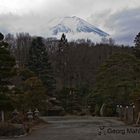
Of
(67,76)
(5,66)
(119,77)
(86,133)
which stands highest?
(67,76)

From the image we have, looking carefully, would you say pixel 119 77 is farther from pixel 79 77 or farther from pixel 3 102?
pixel 79 77

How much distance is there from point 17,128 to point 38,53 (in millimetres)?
47859

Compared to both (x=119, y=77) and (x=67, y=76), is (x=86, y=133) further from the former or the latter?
(x=67, y=76)

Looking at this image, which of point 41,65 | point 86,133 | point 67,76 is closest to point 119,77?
point 41,65

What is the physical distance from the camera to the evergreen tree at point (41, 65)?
2643 inches

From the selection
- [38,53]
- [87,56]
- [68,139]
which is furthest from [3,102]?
[87,56]

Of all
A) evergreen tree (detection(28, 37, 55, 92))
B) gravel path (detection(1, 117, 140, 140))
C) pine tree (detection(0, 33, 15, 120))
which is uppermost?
evergreen tree (detection(28, 37, 55, 92))

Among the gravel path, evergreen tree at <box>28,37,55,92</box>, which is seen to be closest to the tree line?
evergreen tree at <box>28,37,55,92</box>

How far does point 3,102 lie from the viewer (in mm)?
24266

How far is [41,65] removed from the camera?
68.4 meters

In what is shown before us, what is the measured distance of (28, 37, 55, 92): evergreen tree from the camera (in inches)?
2643

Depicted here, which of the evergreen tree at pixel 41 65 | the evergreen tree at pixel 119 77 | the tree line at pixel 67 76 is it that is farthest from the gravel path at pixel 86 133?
the evergreen tree at pixel 41 65

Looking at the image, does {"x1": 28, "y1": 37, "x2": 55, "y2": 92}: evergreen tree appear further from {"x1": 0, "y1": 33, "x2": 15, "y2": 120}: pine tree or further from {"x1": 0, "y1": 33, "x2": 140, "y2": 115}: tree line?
{"x1": 0, "y1": 33, "x2": 15, "y2": 120}: pine tree

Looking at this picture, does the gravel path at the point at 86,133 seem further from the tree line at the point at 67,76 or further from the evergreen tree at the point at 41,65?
the evergreen tree at the point at 41,65
